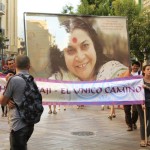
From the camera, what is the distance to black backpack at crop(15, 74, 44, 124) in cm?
501

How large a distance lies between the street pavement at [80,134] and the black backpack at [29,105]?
2.96m

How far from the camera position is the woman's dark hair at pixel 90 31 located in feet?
38.8

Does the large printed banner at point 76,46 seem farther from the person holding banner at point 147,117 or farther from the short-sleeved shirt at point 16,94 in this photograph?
the short-sleeved shirt at point 16,94

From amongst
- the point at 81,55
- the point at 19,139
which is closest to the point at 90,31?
the point at 81,55

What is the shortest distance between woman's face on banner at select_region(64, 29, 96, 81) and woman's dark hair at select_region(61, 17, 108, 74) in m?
0.11

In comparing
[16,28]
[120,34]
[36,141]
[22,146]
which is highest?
[16,28]

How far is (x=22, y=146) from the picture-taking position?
5.05m

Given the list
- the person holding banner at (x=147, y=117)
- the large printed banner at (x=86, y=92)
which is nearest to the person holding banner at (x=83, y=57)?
the large printed banner at (x=86, y=92)

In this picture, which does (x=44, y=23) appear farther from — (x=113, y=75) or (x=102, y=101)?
(x=102, y=101)

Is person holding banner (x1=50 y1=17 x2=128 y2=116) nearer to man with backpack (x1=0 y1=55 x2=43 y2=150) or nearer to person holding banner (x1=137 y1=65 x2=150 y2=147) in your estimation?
person holding banner (x1=137 y1=65 x2=150 y2=147)

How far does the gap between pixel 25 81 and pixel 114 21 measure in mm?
7814

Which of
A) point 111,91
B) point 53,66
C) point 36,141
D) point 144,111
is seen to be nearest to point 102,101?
point 111,91

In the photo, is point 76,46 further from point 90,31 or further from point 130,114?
point 130,114

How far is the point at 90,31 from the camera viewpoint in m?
12.0
